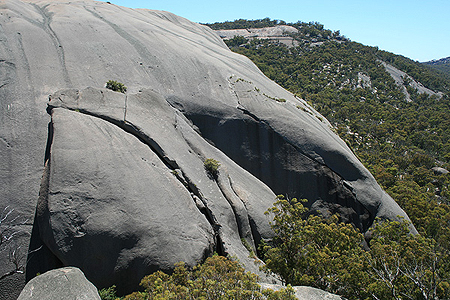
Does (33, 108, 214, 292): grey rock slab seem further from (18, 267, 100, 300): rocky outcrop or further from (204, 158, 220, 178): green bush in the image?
(18, 267, 100, 300): rocky outcrop

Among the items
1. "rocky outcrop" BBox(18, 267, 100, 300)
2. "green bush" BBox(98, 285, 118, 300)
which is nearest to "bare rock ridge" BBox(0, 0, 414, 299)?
"green bush" BBox(98, 285, 118, 300)

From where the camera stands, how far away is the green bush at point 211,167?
17703 mm

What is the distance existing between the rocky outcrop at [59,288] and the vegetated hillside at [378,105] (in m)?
31.9

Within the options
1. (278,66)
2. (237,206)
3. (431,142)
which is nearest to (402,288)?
(237,206)

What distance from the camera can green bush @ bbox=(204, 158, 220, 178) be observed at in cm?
1770

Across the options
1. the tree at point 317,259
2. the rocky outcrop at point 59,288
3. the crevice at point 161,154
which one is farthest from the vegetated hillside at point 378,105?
the rocky outcrop at point 59,288

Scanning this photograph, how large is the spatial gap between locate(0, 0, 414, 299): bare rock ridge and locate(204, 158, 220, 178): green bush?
0.40m

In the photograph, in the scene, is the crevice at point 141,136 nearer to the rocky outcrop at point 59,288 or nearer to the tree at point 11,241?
the tree at point 11,241

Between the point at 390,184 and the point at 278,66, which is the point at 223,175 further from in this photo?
the point at 278,66

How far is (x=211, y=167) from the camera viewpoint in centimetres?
1773

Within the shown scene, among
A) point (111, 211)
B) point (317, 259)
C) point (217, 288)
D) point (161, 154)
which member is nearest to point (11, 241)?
point (111, 211)

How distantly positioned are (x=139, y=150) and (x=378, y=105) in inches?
3183

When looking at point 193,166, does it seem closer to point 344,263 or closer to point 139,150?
point 139,150

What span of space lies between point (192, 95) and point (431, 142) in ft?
236
